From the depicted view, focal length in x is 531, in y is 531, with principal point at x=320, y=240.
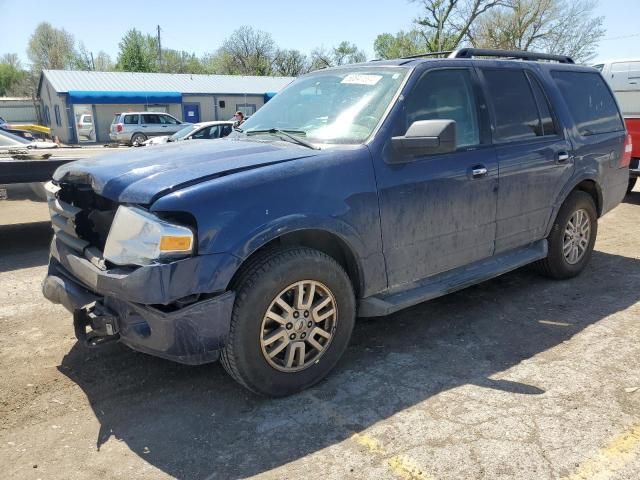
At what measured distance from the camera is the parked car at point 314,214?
276cm

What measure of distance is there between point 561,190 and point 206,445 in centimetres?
374

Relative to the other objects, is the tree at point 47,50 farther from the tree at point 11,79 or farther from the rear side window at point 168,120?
the rear side window at point 168,120

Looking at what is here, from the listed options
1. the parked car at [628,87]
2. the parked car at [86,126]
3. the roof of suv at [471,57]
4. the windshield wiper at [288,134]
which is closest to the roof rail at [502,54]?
the roof of suv at [471,57]

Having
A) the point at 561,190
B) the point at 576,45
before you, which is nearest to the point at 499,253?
the point at 561,190

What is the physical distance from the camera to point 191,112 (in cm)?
3734

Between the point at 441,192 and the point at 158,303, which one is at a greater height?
the point at 441,192

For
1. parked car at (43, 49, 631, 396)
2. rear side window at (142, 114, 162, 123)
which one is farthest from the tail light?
rear side window at (142, 114, 162, 123)

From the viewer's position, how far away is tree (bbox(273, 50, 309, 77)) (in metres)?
68.9

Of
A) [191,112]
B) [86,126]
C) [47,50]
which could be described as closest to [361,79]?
[86,126]

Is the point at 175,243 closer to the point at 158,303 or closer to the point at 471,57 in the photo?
the point at 158,303

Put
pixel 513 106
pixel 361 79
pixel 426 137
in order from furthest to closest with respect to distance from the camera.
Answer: pixel 513 106, pixel 361 79, pixel 426 137

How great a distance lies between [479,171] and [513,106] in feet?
2.84

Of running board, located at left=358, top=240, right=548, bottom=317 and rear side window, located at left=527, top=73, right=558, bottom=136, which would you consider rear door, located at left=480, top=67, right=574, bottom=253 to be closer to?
rear side window, located at left=527, top=73, right=558, bottom=136

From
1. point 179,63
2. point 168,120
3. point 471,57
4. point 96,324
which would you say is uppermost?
point 179,63
